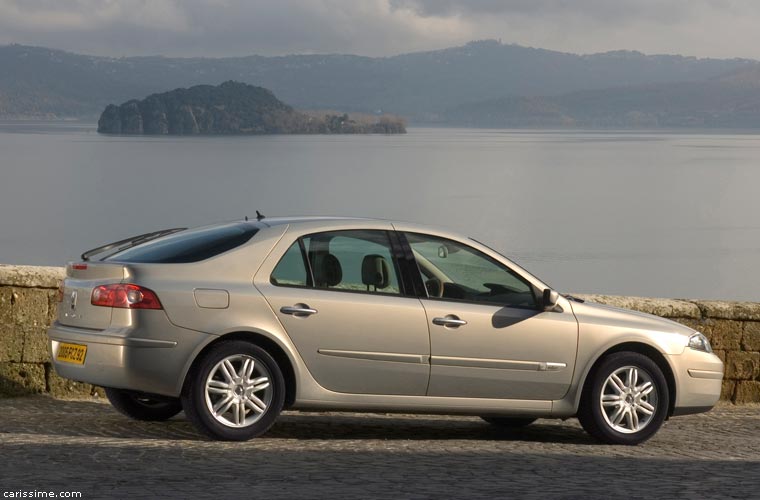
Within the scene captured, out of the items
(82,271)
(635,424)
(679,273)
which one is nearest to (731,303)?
(635,424)

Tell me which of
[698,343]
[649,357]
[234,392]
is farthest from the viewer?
[698,343]

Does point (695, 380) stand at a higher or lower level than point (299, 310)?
lower

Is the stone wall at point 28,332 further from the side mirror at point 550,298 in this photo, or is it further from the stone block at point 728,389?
the stone block at point 728,389

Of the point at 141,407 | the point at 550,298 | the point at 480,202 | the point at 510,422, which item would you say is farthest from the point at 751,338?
the point at 480,202

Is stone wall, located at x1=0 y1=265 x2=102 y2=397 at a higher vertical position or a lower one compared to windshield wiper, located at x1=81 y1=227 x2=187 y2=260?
lower

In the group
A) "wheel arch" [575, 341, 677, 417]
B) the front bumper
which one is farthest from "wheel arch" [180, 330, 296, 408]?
the front bumper

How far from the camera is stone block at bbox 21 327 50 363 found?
9070 millimetres

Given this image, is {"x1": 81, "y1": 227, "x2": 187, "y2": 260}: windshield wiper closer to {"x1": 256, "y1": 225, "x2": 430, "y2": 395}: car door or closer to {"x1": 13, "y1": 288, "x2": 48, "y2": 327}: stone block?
{"x1": 256, "y1": 225, "x2": 430, "y2": 395}: car door

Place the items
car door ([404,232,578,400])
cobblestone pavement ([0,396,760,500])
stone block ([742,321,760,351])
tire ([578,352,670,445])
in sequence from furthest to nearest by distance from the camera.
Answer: stone block ([742,321,760,351]) < tire ([578,352,670,445]) < car door ([404,232,578,400]) < cobblestone pavement ([0,396,760,500])

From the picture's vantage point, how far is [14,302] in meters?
9.05

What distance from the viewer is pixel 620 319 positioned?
764 centimetres

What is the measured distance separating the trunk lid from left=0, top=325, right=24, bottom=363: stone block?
217cm

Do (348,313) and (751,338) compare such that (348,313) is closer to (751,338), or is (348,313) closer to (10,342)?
(10,342)

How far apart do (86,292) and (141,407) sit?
4.10 ft
